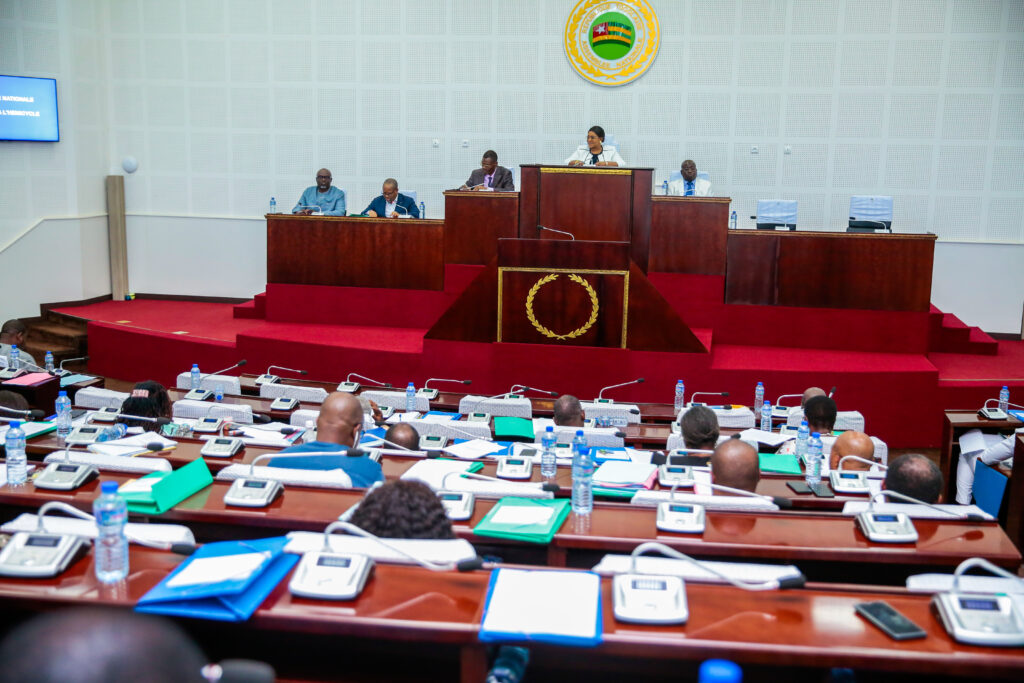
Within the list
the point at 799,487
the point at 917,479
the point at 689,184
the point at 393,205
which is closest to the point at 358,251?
the point at 393,205

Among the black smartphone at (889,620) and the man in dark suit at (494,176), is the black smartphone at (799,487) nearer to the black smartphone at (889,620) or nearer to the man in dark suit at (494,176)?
the black smartphone at (889,620)

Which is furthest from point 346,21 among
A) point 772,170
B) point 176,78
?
point 772,170

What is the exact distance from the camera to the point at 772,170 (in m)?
10.4

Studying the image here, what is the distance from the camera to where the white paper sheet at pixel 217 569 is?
230 cm

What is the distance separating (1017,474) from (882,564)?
2049 millimetres

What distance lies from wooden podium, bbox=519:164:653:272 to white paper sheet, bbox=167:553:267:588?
5.78m

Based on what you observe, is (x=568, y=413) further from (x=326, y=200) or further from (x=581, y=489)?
(x=326, y=200)

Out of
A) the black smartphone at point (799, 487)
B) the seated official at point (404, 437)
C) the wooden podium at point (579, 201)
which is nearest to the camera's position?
the black smartphone at point (799, 487)

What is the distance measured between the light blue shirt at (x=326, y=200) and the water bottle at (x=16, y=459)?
237 inches

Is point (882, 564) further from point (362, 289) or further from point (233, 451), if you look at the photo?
point (362, 289)

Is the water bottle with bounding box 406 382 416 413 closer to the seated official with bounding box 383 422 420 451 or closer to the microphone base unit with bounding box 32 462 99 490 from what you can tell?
the seated official with bounding box 383 422 420 451

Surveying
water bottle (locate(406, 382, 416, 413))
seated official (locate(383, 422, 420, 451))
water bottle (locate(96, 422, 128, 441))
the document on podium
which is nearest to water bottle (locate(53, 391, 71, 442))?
water bottle (locate(96, 422, 128, 441))

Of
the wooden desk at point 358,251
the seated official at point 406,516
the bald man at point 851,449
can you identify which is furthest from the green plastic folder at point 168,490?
the wooden desk at point 358,251

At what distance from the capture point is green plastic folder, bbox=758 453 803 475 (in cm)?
393
